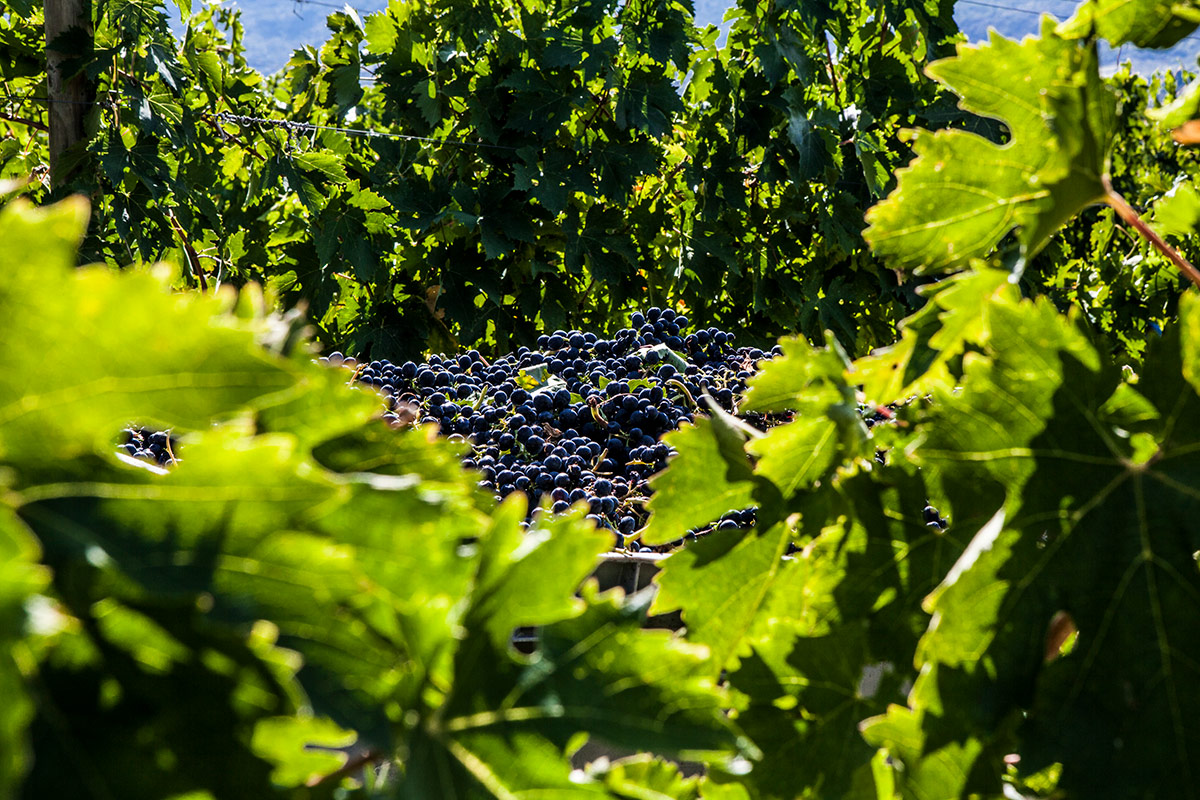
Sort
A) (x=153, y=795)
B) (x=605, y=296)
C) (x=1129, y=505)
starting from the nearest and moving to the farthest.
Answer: (x=153, y=795) → (x=1129, y=505) → (x=605, y=296)

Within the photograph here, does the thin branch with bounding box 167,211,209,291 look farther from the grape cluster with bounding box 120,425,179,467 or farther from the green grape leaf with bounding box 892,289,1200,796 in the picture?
the green grape leaf with bounding box 892,289,1200,796

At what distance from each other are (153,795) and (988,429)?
0.36 meters

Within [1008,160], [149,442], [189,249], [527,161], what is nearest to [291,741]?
[1008,160]

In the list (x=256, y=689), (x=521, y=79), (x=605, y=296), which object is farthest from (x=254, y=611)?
(x=605, y=296)

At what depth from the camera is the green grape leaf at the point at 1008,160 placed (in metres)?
0.51

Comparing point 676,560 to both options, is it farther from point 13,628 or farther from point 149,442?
point 149,442

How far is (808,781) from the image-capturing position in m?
0.49

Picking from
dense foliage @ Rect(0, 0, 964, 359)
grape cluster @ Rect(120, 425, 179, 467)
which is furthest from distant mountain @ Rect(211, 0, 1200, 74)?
grape cluster @ Rect(120, 425, 179, 467)

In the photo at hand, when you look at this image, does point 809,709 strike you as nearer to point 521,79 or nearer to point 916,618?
point 916,618

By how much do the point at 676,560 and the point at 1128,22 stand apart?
1.18 feet

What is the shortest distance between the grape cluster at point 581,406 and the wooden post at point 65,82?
1594 millimetres

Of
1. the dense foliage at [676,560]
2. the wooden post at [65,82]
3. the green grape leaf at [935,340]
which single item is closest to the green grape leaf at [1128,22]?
the dense foliage at [676,560]

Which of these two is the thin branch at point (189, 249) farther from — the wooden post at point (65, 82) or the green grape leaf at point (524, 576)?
the green grape leaf at point (524, 576)

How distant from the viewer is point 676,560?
22.2 inches
